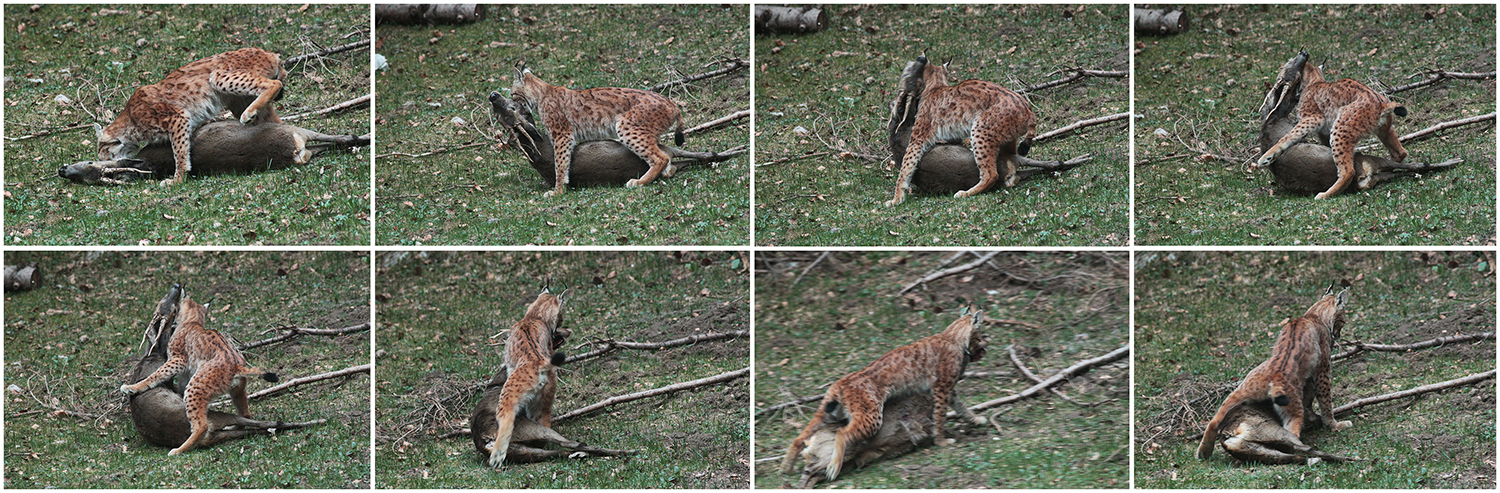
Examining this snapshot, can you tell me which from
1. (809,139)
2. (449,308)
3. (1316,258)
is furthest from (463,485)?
(1316,258)

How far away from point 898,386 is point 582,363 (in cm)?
296

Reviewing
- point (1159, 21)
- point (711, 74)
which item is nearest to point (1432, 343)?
point (1159, 21)

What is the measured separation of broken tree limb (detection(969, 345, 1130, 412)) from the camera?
928 centimetres

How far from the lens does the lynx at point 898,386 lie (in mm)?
8523

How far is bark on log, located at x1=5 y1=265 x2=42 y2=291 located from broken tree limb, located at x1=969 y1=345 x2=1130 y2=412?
942 centimetres

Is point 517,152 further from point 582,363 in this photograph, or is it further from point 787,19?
point 787,19

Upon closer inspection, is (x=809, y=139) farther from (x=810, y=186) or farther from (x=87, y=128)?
(x=87, y=128)

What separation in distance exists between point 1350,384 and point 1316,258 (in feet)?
5.13

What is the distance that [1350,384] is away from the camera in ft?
31.7

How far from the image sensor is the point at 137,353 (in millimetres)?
10656

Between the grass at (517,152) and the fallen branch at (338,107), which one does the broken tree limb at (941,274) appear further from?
the fallen branch at (338,107)

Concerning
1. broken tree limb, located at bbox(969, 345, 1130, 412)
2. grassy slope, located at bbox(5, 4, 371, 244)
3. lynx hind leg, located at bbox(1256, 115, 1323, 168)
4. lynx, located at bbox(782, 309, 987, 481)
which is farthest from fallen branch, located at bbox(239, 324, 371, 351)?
lynx hind leg, located at bbox(1256, 115, 1323, 168)

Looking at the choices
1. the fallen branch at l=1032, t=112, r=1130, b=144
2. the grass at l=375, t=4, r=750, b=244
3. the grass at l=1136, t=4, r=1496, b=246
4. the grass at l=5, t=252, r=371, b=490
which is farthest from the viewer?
the fallen branch at l=1032, t=112, r=1130, b=144

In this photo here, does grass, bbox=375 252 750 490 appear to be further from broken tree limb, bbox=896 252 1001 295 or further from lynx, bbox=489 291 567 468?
broken tree limb, bbox=896 252 1001 295
